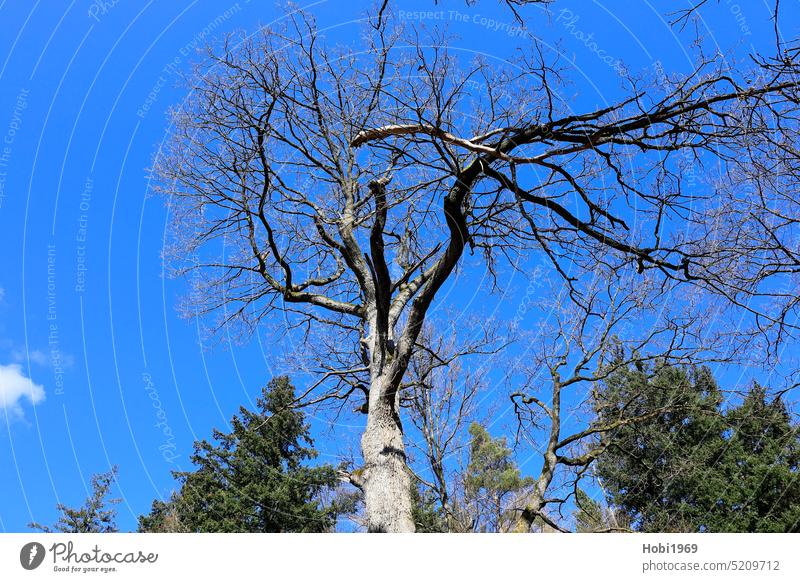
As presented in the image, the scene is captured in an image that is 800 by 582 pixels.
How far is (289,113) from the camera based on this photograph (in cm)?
782

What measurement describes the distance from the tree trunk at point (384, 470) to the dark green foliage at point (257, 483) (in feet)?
57.9

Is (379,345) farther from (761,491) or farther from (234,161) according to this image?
(761,491)

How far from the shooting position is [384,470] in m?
6.73

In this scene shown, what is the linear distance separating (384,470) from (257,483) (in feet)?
68.9

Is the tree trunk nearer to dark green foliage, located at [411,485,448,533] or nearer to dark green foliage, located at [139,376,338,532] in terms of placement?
dark green foliage, located at [411,485,448,533]

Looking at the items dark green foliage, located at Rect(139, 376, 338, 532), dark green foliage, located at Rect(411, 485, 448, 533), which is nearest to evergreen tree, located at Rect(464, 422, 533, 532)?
dark green foliage, located at Rect(411, 485, 448, 533)

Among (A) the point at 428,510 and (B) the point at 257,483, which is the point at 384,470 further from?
(B) the point at 257,483

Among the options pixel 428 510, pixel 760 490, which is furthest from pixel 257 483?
pixel 760 490

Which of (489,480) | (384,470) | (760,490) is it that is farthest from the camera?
(760,490)

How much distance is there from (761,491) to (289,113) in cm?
2310

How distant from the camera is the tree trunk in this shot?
647 cm

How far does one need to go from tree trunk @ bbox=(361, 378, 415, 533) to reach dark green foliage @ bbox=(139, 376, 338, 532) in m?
17.7
